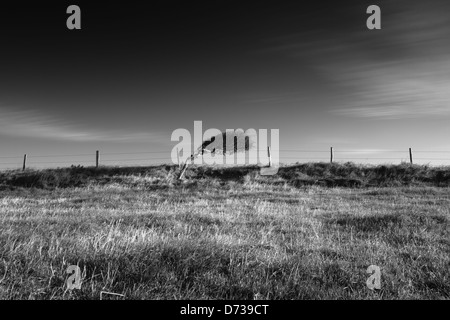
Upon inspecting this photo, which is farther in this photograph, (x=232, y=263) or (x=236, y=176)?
(x=236, y=176)

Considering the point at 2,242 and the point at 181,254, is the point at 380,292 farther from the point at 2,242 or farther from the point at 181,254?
the point at 2,242

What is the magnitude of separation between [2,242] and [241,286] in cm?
413

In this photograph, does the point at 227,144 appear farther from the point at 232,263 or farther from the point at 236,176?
the point at 232,263

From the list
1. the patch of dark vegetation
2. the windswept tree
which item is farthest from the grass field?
the windswept tree

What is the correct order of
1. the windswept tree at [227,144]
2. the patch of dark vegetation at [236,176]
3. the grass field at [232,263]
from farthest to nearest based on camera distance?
the windswept tree at [227,144], the patch of dark vegetation at [236,176], the grass field at [232,263]

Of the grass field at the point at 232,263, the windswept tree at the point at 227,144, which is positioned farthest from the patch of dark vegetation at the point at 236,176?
the grass field at the point at 232,263

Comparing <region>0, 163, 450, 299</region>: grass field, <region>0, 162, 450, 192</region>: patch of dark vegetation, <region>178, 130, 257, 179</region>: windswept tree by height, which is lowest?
<region>0, 163, 450, 299</region>: grass field

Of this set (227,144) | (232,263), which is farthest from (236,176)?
(232,263)

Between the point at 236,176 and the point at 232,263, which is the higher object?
the point at 236,176

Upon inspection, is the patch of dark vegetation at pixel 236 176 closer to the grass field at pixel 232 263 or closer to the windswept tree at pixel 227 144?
the windswept tree at pixel 227 144

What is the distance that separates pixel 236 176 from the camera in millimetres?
29594

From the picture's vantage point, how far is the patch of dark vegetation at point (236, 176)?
25938 millimetres

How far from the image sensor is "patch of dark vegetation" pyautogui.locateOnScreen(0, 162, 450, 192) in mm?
25938

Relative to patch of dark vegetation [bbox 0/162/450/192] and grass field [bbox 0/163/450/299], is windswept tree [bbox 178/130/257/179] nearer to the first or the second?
patch of dark vegetation [bbox 0/162/450/192]
